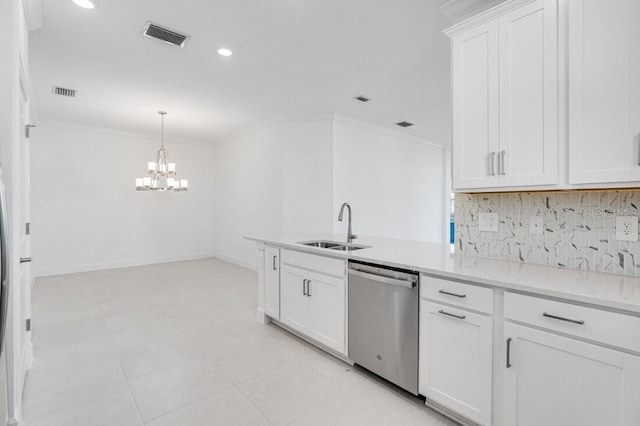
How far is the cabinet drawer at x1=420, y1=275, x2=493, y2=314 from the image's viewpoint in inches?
66.3

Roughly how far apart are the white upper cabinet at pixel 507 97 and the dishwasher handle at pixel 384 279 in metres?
0.74

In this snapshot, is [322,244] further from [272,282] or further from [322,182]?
[322,182]

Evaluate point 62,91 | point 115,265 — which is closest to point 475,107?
point 62,91

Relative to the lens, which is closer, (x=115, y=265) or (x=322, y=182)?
(x=322, y=182)

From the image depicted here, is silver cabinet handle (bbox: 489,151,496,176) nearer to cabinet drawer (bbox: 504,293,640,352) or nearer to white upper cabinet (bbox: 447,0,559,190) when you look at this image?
white upper cabinet (bbox: 447,0,559,190)

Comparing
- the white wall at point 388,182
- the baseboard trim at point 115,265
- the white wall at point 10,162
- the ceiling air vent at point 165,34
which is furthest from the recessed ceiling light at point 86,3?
the baseboard trim at point 115,265

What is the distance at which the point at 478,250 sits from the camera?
2.37 metres

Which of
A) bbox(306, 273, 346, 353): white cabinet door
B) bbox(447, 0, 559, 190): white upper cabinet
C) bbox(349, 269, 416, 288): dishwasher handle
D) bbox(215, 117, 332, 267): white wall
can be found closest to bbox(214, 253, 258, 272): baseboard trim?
bbox(215, 117, 332, 267): white wall

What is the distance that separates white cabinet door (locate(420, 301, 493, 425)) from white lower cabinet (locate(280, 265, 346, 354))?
717 mm

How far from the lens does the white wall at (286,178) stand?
17.7ft

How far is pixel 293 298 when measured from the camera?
298 centimetres

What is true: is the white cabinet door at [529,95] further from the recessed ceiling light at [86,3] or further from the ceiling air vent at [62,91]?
the ceiling air vent at [62,91]

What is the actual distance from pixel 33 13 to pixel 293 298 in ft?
10.2

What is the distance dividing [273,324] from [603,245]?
2.83 m
